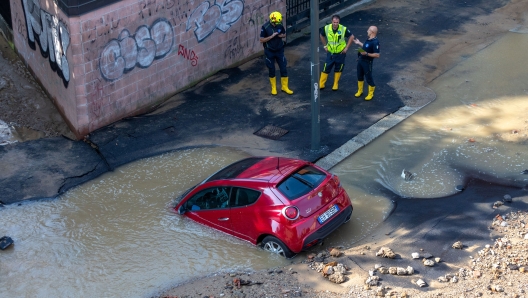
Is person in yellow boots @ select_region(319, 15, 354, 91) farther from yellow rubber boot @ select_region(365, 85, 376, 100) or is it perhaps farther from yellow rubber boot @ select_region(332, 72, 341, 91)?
yellow rubber boot @ select_region(365, 85, 376, 100)

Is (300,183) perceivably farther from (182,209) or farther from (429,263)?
(182,209)

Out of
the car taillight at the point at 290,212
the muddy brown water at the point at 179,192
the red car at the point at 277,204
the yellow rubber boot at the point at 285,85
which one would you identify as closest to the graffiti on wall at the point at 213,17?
the yellow rubber boot at the point at 285,85

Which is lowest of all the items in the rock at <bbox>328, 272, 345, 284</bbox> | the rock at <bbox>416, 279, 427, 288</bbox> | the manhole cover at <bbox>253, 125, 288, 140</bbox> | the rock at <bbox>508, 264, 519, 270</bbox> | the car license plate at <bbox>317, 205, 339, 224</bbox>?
the manhole cover at <bbox>253, 125, 288, 140</bbox>

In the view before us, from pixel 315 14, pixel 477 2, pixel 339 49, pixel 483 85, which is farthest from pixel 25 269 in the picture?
pixel 477 2

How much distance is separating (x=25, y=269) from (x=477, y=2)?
15.2m

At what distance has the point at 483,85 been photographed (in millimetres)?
15266

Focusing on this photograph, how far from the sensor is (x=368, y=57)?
14289mm

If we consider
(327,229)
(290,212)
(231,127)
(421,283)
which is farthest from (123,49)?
(421,283)

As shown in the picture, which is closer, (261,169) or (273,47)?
(261,169)

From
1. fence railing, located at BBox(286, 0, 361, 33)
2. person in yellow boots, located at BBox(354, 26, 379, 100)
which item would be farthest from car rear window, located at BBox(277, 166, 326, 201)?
fence railing, located at BBox(286, 0, 361, 33)

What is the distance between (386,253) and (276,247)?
155 cm

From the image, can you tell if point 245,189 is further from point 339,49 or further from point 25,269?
point 339,49

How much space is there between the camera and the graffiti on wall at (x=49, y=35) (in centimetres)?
1350

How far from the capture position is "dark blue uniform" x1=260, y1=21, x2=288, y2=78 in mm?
14508
